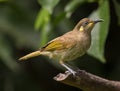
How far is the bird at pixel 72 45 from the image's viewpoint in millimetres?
3203

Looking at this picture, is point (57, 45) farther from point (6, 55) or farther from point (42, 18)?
point (6, 55)

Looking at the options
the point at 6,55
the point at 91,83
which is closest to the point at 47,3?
the point at 91,83

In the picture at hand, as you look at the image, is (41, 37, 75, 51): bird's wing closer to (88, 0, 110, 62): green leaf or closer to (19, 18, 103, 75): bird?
(19, 18, 103, 75): bird

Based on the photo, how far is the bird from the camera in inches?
126

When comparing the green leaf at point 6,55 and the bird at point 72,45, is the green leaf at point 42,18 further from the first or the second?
the green leaf at point 6,55

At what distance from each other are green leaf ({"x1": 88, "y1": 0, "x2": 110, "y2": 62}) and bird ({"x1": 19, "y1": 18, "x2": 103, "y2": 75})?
5 centimetres

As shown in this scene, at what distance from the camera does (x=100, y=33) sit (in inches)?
133

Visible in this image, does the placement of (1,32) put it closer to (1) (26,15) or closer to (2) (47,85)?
(1) (26,15)

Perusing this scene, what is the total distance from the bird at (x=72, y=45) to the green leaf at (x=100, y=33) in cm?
5

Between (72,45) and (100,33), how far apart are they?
0.73ft

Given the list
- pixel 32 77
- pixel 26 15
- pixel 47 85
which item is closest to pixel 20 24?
pixel 26 15

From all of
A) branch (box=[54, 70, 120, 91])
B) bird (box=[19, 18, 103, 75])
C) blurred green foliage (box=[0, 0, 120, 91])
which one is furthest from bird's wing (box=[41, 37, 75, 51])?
blurred green foliage (box=[0, 0, 120, 91])

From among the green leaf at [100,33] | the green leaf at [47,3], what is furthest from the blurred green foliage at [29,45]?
the green leaf at [47,3]

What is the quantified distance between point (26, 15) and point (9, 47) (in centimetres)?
35
